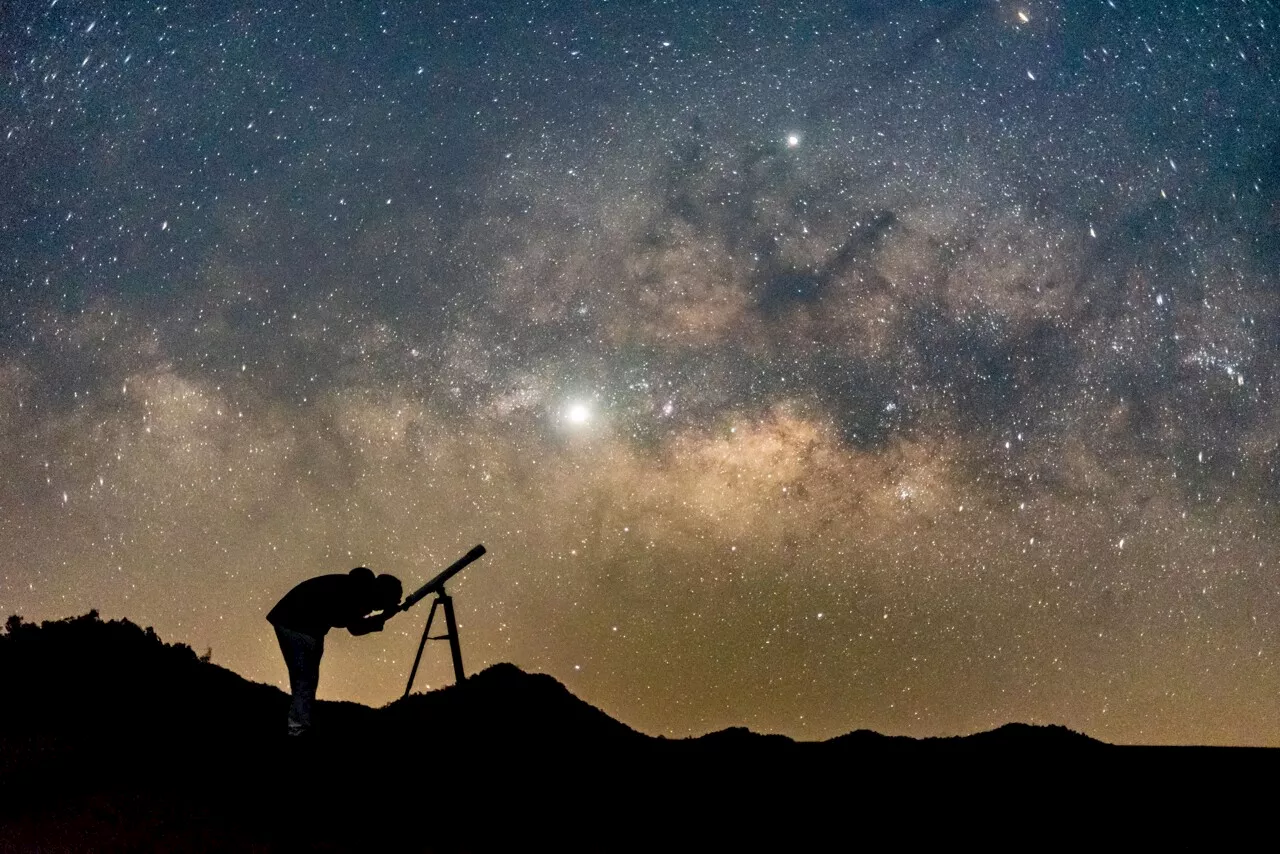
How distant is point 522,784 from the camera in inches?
298

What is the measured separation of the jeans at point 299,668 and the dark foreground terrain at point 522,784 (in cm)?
35

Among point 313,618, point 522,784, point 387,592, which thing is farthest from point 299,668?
point 522,784

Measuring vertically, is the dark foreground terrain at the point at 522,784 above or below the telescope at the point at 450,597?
below

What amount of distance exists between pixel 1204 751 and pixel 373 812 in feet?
26.0

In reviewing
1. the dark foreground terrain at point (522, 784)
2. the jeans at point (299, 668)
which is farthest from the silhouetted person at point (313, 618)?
the dark foreground terrain at point (522, 784)

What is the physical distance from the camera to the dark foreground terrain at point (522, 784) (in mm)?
6094

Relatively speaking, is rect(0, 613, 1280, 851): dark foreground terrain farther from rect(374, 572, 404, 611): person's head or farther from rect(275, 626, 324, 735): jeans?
rect(374, 572, 404, 611): person's head

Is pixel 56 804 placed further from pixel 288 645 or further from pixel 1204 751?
pixel 1204 751

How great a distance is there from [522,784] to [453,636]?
1.51 m

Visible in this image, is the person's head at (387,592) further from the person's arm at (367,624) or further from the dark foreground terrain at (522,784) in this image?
the dark foreground terrain at (522,784)

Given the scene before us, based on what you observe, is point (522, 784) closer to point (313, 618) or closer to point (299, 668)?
point (299, 668)

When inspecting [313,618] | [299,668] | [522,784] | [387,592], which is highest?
[387,592]

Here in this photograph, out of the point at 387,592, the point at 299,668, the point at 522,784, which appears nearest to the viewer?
the point at 299,668

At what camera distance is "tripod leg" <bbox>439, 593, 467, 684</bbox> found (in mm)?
7566
